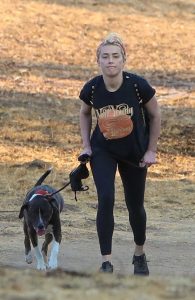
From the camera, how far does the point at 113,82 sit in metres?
7.51

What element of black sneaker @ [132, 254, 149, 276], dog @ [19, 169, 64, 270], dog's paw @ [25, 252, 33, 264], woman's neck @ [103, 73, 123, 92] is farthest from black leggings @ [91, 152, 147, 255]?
dog's paw @ [25, 252, 33, 264]

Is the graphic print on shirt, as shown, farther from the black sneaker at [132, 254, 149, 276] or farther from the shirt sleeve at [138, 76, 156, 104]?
the black sneaker at [132, 254, 149, 276]

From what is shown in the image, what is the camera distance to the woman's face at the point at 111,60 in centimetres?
746

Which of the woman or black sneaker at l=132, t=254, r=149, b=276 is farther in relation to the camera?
black sneaker at l=132, t=254, r=149, b=276

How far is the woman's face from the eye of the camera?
7465 millimetres

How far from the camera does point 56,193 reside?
878 centimetres

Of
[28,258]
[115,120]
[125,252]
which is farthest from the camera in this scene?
[125,252]

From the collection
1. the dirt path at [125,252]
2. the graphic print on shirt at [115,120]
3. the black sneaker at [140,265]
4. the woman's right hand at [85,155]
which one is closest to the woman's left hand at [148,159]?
the graphic print on shirt at [115,120]

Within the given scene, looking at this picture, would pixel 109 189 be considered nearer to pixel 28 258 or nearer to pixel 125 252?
pixel 28 258

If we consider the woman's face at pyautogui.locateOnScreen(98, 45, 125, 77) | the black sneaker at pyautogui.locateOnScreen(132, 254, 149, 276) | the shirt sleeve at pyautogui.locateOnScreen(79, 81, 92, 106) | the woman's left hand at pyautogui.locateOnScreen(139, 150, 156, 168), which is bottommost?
the black sneaker at pyautogui.locateOnScreen(132, 254, 149, 276)

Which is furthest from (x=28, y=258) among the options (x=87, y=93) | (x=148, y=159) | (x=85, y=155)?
(x=87, y=93)

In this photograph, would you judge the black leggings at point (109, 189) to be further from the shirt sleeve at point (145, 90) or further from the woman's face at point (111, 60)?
the woman's face at point (111, 60)

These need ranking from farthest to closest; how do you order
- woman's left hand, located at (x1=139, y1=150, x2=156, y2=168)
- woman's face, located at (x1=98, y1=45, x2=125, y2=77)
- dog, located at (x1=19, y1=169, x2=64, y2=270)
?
dog, located at (x1=19, y1=169, x2=64, y2=270) < woman's left hand, located at (x1=139, y1=150, x2=156, y2=168) < woman's face, located at (x1=98, y1=45, x2=125, y2=77)

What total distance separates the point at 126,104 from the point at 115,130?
0.24m
